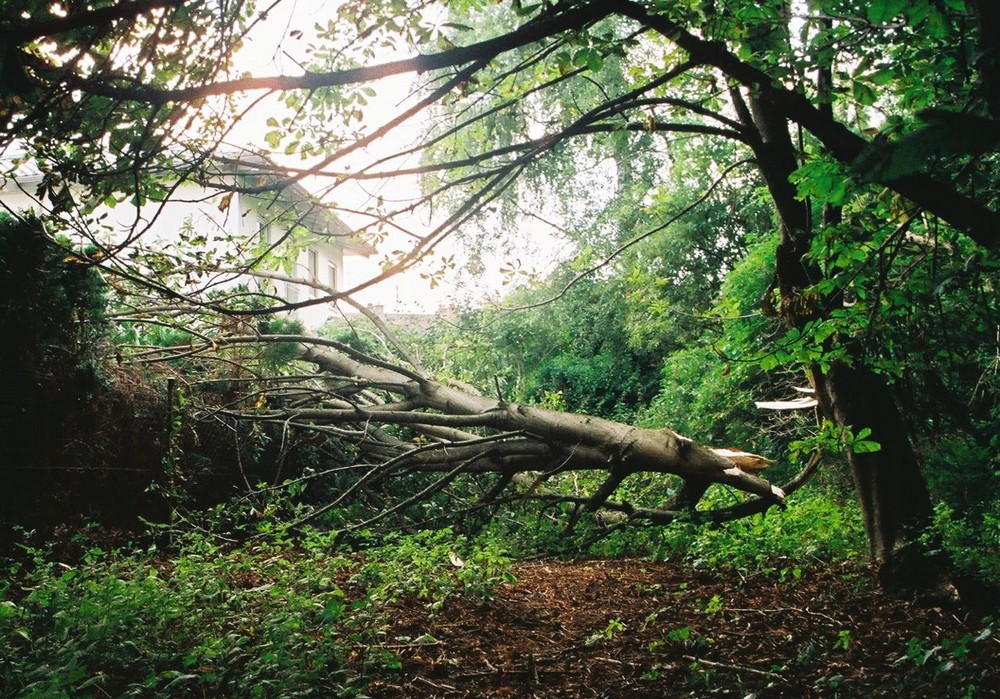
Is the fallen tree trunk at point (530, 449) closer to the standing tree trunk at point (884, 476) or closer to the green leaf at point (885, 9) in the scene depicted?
the standing tree trunk at point (884, 476)

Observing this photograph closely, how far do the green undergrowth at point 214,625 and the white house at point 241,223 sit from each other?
1847 mm

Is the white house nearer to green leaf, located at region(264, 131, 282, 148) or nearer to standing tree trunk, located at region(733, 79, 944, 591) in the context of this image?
green leaf, located at region(264, 131, 282, 148)

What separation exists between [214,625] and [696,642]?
2.71 meters

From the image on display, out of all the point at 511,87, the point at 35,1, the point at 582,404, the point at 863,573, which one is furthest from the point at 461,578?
the point at 582,404

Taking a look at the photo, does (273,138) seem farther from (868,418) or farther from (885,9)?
(868,418)

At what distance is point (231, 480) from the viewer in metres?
9.10

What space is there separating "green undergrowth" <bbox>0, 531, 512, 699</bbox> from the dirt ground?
24 centimetres

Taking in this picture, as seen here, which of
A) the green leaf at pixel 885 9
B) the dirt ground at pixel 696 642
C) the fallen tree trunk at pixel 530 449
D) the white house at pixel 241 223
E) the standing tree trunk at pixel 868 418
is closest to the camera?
the green leaf at pixel 885 9

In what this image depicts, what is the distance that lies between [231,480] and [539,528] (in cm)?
385

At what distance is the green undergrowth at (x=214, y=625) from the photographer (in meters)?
3.30

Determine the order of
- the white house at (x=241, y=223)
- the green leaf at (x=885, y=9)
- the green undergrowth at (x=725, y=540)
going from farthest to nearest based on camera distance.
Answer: the green undergrowth at (x=725, y=540), the white house at (x=241, y=223), the green leaf at (x=885, y=9)

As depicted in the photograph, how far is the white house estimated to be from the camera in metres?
3.91

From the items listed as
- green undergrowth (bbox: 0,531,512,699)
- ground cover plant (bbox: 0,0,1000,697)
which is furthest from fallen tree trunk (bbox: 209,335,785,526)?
green undergrowth (bbox: 0,531,512,699)

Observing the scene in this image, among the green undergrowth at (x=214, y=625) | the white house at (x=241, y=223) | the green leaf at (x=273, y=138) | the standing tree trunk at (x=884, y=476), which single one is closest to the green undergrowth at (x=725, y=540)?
the standing tree trunk at (x=884, y=476)
